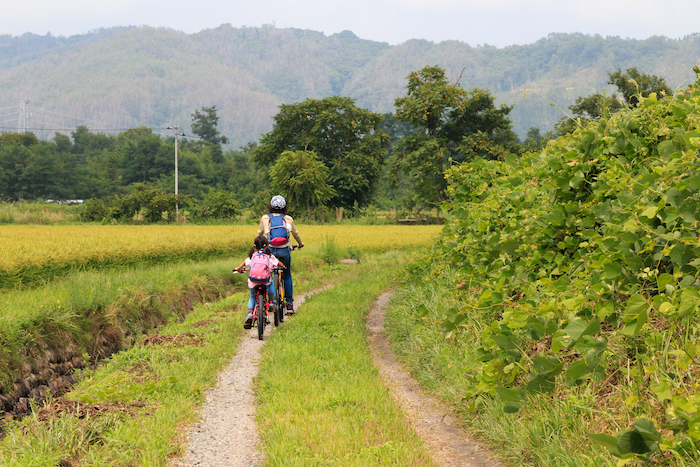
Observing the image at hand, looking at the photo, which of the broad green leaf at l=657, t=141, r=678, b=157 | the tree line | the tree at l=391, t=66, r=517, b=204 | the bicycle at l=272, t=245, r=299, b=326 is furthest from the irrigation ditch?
the tree at l=391, t=66, r=517, b=204

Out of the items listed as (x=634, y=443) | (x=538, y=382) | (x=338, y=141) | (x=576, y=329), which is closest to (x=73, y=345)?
(x=538, y=382)

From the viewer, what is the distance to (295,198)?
3969 centimetres

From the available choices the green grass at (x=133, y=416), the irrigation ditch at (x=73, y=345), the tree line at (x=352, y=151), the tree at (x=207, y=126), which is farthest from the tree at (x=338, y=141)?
the tree at (x=207, y=126)

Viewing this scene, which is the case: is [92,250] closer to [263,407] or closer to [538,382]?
[263,407]

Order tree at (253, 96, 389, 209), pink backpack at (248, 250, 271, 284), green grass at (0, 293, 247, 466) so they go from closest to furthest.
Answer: green grass at (0, 293, 247, 466)
pink backpack at (248, 250, 271, 284)
tree at (253, 96, 389, 209)

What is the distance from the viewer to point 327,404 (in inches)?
181

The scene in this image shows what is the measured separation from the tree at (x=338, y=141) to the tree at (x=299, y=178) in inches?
227

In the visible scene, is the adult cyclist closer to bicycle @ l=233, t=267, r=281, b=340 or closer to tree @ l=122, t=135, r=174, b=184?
bicycle @ l=233, t=267, r=281, b=340

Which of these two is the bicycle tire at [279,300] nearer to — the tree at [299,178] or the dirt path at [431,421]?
the dirt path at [431,421]

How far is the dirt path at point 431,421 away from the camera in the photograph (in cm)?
376

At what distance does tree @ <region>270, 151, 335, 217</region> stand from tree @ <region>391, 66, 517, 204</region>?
25.5 ft

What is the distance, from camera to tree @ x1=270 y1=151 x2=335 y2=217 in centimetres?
3847

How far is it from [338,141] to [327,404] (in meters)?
44.3

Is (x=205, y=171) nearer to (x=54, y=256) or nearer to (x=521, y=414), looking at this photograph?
(x=54, y=256)
